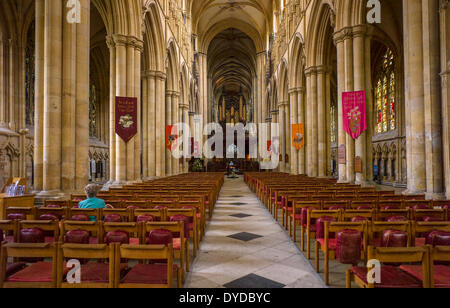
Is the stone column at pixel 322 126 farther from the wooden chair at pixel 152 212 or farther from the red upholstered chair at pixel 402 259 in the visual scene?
the red upholstered chair at pixel 402 259

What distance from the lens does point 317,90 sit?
16.7 meters

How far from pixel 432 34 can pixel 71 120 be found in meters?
10.1

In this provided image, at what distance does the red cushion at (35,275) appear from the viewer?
245 cm

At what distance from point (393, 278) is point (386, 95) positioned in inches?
846

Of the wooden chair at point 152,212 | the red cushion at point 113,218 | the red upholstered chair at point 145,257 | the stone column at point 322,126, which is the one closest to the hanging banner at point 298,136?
the stone column at point 322,126

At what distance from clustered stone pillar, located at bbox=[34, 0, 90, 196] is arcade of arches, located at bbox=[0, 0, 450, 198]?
0.09 feet

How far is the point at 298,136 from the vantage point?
17594mm

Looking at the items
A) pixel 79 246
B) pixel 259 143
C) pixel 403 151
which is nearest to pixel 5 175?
pixel 79 246

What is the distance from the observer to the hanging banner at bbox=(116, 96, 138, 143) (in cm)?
1045

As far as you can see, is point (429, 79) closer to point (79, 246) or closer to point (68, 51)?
point (79, 246)

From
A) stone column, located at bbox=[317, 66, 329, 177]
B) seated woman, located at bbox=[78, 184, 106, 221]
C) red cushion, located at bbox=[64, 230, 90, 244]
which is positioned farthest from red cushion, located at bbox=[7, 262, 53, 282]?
stone column, located at bbox=[317, 66, 329, 177]

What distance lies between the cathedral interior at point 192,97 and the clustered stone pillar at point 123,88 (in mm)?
49

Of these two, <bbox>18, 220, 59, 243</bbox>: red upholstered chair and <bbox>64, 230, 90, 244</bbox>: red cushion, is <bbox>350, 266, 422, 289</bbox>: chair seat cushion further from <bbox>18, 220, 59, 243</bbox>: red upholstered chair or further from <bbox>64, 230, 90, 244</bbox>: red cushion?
<bbox>18, 220, 59, 243</bbox>: red upholstered chair
